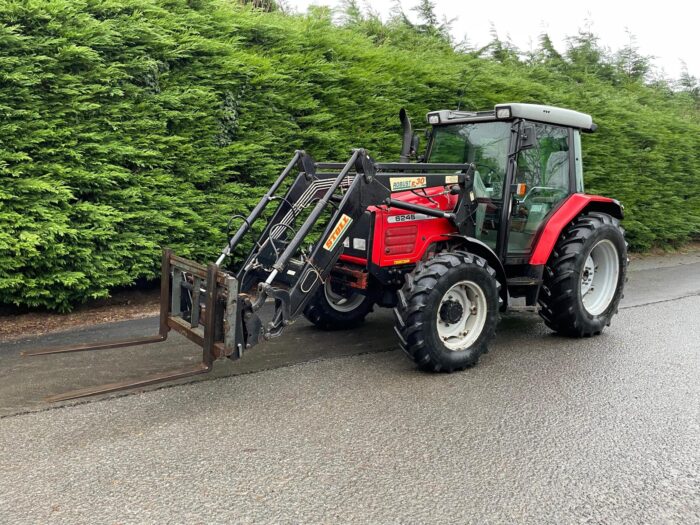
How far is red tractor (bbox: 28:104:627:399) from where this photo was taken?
417 centimetres

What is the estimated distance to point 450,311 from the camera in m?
4.64

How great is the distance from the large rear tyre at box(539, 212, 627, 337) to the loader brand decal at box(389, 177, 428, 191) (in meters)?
1.63

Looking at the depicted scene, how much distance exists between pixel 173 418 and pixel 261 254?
1.58 metres

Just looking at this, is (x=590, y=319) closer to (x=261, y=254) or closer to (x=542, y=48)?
(x=261, y=254)

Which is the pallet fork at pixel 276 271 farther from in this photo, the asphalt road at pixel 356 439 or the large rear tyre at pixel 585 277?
the large rear tyre at pixel 585 277

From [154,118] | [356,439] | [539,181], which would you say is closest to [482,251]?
[539,181]

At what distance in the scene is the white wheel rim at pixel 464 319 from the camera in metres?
4.68

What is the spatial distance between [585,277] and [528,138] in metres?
1.80

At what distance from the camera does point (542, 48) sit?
12.6 metres

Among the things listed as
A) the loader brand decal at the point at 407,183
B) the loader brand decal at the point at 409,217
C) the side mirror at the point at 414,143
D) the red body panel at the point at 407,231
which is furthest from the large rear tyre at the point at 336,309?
the side mirror at the point at 414,143

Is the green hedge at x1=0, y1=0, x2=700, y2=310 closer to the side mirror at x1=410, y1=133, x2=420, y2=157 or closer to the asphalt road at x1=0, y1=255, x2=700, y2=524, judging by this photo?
the asphalt road at x1=0, y1=255, x2=700, y2=524

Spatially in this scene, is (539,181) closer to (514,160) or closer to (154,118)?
(514,160)

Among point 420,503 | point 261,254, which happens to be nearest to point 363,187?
point 261,254

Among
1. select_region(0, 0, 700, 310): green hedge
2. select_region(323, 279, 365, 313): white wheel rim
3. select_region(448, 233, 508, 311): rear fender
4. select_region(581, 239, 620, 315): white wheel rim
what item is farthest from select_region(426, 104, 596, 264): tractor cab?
select_region(0, 0, 700, 310): green hedge
